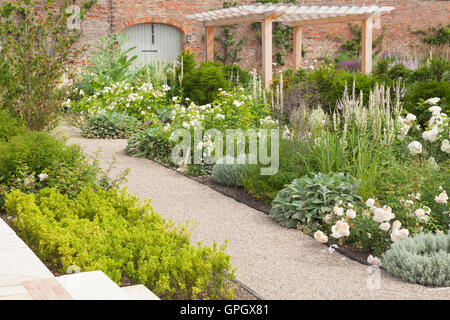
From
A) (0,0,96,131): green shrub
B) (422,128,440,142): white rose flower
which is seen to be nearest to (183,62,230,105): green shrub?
(0,0,96,131): green shrub

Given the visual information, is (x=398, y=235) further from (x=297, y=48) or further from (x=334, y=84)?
(x=297, y=48)

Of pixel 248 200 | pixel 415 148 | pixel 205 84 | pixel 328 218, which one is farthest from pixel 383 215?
pixel 205 84

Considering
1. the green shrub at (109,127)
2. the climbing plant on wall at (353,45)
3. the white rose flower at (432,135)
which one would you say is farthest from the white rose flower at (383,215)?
the climbing plant on wall at (353,45)

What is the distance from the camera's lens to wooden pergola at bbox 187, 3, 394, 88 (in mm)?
11852

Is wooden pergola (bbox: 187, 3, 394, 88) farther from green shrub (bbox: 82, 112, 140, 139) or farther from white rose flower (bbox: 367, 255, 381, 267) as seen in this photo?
Result: white rose flower (bbox: 367, 255, 381, 267)

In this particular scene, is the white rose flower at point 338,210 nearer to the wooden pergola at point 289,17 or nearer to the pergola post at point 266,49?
the wooden pergola at point 289,17

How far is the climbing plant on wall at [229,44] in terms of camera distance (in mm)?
17266

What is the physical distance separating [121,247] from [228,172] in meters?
2.77

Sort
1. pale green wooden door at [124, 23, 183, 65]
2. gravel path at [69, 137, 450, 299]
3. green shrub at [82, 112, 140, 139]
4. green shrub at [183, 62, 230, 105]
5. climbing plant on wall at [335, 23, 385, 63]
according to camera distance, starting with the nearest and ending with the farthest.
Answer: gravel path at [69, 137, 450, 299]
green shrub at [82, 112, 140, 139]
green shrub at [183, 62, 230, 105]
pale green wooden door at [124, 23, 183, 65]
climbing plant on wall at [335, 23, 385, 63]

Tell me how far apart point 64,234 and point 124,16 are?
1391 centimetres

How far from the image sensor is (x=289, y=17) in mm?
13844

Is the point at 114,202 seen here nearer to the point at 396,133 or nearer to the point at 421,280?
the point at 421,280

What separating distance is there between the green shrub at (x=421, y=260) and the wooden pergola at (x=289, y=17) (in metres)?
7.67

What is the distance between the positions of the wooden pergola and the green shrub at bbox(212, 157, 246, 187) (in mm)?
5188
